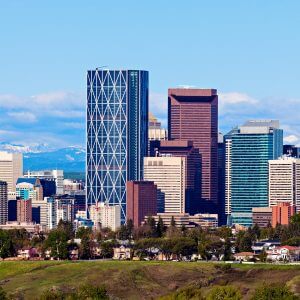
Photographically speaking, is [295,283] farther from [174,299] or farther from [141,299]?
[174,299]

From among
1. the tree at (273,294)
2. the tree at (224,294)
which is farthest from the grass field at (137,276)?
the tree at (224,294)

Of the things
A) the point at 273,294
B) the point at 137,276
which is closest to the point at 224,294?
the point at 273,294

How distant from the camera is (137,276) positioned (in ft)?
586

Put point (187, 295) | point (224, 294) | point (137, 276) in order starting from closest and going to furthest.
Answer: point (224, 294)
point (187, 295)
point (137, 276)

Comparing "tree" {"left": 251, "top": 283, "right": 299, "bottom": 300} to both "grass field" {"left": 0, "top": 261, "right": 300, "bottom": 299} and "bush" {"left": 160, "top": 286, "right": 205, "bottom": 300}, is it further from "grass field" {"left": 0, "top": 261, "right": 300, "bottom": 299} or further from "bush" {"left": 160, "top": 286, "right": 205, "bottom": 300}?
"grass field" {"left": 0, "top": 261, "right": 300, "bottom": 299}

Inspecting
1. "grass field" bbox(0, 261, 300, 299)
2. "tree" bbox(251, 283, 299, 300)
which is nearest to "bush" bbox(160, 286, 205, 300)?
"tree" bbox(251, 283, 299, 300)

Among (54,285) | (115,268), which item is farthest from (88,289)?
(115,268)

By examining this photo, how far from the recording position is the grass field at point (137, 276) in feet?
557

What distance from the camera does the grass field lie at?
169750 mm

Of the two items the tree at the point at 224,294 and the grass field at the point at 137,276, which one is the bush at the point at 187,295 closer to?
the tree at the point at 224,294

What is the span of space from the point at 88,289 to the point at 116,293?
18607 mm

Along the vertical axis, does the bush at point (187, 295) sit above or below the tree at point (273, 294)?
below

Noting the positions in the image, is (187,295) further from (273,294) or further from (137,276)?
(137,276)

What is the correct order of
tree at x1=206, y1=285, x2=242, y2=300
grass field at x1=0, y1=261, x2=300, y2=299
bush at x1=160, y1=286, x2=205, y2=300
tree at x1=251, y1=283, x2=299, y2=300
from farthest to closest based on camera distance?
grass field at x1=0, y1=261, x2=300, y2=299 < bush at x1=160, y1=286, x2=205, y2=300 < tree at x1=251, y1=283, x2=299, y2=300 < tree at x1=206, y1=285, x2=242, y2=300
